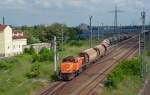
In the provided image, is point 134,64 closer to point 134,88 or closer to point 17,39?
point 134,88

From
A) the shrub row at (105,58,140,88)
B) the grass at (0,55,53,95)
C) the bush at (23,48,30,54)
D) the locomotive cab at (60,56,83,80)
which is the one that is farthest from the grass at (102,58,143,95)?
the bush at (23,48,30,54)

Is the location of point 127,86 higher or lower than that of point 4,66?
lower

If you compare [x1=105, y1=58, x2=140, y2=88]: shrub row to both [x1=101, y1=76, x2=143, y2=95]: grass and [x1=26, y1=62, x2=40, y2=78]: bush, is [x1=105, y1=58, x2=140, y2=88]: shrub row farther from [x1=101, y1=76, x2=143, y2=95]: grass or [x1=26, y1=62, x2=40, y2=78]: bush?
[x1=26, y1=62, x2=40, y2=78]: bush

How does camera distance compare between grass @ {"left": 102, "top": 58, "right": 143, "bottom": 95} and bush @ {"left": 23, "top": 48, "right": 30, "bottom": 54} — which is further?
bush @ {"left": 23, "top": 48, "right": 30, "bottom": 54}

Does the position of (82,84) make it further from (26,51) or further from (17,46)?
(17,46)

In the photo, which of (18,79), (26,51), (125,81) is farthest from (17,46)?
(125,81)

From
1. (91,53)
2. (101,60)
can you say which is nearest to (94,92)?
(91,53)

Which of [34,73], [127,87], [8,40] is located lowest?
[127,87]

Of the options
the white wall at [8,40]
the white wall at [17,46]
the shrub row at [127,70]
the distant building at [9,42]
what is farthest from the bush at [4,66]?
the white wall at [17,46]

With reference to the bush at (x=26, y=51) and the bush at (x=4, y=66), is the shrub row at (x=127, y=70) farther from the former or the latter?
the bush at (x=26, y=51)

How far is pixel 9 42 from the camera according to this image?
86.7 metres

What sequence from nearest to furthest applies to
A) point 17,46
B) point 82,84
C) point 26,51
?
1. point 82,84
2. point 26,51
3. point 17,46

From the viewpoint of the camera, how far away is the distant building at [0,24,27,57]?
83875 mm

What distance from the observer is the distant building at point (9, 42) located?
83.9 meters
